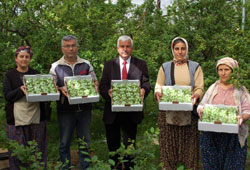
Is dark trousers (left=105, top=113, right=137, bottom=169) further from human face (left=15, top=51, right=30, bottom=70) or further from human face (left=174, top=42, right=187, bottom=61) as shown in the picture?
human face (left=15, top=51, right=30, bottom=70)

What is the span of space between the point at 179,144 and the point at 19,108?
223 centimetres

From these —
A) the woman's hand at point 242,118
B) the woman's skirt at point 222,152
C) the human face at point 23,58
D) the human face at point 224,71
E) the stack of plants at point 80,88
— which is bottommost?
the woman's skirt at point 222,152

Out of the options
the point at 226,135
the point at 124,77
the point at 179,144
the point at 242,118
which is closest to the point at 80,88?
the point at 124,77

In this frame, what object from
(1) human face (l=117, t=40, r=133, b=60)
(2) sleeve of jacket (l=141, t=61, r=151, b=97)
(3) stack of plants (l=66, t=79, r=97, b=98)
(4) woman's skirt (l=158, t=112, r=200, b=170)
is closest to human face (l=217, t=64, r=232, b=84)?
(4) woman's skirt (l=158, t=112, r=200, b=170)

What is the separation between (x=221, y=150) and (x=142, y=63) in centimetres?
157

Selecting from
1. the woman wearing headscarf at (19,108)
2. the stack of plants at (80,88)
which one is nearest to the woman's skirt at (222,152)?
the stack of plants at (80,88)

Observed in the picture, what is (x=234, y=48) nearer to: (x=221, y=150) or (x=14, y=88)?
(x=221, y=150)

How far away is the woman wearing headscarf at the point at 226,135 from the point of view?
3924 mm

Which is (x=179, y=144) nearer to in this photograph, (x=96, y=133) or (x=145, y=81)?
(x=145, y=81)

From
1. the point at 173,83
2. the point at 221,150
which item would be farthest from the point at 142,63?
the point at 221,150

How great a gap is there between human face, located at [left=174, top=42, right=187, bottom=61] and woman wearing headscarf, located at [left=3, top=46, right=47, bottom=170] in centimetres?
196

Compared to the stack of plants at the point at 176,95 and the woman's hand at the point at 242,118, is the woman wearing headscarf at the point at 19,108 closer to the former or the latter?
the stack of plants at the point at 176,95

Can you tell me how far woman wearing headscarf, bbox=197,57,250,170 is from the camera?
3.92 metres

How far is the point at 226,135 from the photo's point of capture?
4023 millimetres
